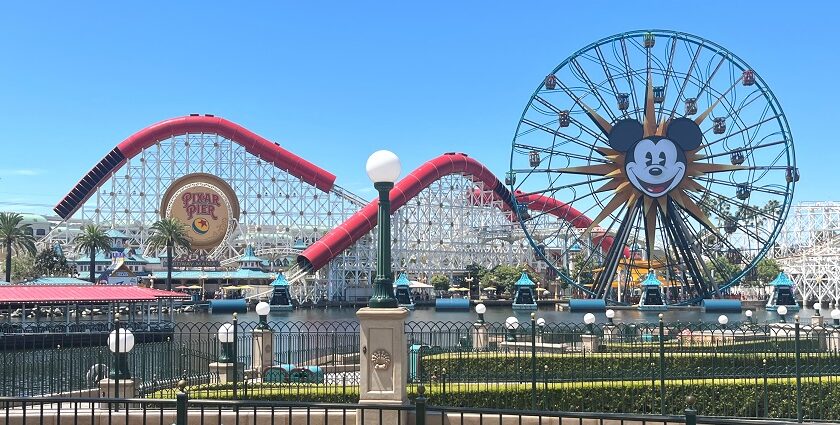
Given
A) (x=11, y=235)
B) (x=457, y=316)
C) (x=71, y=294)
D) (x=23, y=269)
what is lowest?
(x=457, y=316)

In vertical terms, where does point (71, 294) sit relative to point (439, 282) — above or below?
above

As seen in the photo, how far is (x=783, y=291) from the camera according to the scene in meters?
71.6

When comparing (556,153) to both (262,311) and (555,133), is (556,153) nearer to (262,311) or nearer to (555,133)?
(555,133)

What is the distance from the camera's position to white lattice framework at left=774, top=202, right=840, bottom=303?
9094 centimetres

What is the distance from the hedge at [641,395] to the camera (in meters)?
15.0

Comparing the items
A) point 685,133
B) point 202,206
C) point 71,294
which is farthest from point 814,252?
point 71,294

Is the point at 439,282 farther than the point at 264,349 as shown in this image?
Yes

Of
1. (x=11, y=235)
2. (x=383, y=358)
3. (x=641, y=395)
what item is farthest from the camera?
(x=11, y=235)

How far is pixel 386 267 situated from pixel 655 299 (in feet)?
200

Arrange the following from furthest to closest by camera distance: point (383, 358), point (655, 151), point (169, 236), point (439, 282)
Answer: point (439, 282)
point (169, 236)
point (655, 151)
point (383, 358)

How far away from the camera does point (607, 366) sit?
1702 cm

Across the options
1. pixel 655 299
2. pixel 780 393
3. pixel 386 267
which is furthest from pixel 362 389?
pixel 655 299

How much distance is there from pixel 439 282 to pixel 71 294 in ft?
177

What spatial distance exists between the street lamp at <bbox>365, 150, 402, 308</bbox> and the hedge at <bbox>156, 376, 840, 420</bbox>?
12.7 feet
